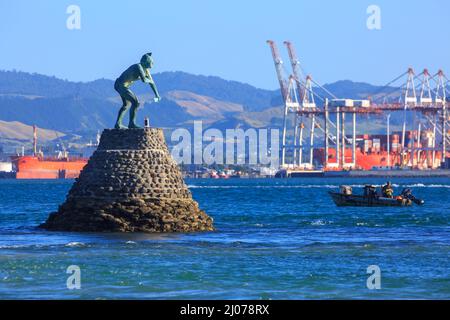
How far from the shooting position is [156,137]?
39.6 m

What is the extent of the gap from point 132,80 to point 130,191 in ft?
14.7

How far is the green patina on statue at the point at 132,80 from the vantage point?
4022 centimetres

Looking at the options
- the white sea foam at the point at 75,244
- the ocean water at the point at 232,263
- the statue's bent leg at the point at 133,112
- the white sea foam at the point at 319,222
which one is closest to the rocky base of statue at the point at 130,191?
the ocean water at the point at 232,263

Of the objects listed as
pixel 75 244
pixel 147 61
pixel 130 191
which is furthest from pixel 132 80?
pixel 75 244

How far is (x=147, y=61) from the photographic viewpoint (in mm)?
40312

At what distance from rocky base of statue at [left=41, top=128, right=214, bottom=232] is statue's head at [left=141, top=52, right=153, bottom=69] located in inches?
83.2

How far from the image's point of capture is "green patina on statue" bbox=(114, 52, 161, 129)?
40.2m

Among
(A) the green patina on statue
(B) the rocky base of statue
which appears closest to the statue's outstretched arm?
(A) the green patina on statue

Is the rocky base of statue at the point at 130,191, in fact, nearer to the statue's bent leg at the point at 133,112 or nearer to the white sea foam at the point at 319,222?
the statue's bent leg at the point at 133,112

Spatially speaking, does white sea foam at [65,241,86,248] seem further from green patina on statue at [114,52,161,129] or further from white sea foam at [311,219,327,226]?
white sea foam at [311,219,327,226]

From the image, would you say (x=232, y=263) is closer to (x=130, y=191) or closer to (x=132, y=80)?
(x=130, y=191)

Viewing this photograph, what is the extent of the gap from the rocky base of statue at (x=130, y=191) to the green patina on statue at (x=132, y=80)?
3.83 feet
